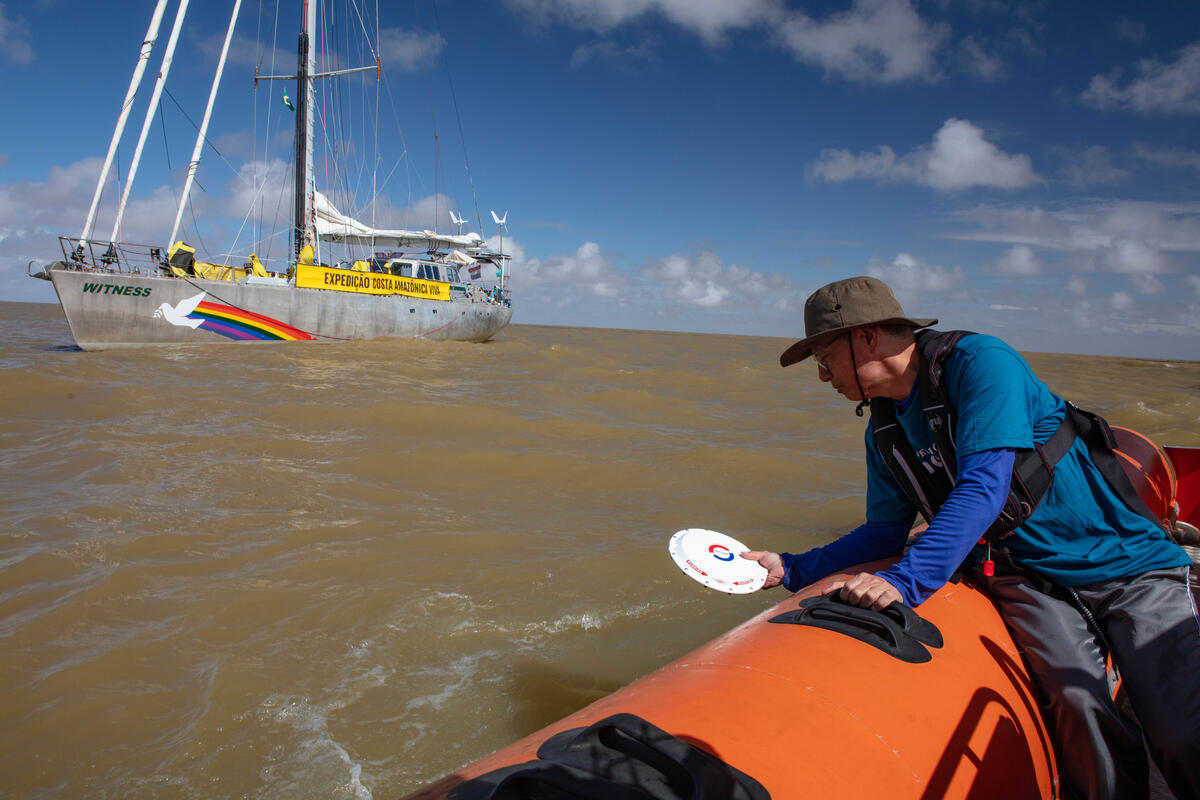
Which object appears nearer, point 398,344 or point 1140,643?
point 1140,643

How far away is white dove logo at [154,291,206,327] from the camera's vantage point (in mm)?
16719

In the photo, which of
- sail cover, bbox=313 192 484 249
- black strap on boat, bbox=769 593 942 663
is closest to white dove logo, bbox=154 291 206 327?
sail cover, bbox=313 192 484 249

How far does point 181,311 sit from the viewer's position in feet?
55.6

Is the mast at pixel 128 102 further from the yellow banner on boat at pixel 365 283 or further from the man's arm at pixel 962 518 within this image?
the man's arm at pixel 962 518

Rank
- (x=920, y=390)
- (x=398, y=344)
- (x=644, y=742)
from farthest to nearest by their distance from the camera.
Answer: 1. (x=398, y=344)
2. (x=920, y=390)
3. (x=644, y=742)

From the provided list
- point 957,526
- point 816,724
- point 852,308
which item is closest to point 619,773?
point 816,724

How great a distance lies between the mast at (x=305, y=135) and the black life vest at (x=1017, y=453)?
22.2m

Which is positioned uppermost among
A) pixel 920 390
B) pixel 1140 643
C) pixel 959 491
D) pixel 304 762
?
pixel 920 390

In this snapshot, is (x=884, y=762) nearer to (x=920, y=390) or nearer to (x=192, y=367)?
(x=920, y=390)

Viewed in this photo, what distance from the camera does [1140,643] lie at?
1.77 metres

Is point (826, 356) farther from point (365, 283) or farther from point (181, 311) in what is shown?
point (365, 283)

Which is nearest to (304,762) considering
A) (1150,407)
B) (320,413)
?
(320,413)

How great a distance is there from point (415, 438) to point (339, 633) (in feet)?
15.3

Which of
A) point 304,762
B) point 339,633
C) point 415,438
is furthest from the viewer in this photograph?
point 415,438
